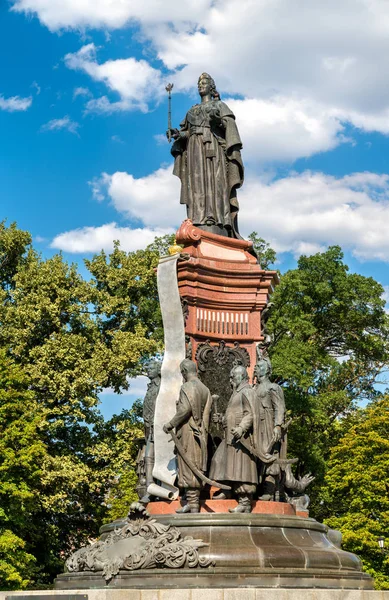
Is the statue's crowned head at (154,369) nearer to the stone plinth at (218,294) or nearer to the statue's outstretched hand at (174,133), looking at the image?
the stone plinth at (218,294)

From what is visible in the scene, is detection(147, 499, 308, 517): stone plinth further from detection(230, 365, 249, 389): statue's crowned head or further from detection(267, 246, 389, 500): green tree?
detection(267, 246, 389, 500): green tree

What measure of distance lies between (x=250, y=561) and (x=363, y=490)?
2058 cm

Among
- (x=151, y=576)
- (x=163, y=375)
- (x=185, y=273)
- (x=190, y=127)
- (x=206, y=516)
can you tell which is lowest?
(x=151, y=576)

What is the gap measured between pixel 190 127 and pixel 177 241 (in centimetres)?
223

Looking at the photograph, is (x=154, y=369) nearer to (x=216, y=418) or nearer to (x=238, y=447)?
(x=216, y=418)

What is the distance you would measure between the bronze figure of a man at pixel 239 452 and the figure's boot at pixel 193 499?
324 millimetres

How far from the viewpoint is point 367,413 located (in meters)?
33.8

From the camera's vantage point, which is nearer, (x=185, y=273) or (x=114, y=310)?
(x=185, y=273)

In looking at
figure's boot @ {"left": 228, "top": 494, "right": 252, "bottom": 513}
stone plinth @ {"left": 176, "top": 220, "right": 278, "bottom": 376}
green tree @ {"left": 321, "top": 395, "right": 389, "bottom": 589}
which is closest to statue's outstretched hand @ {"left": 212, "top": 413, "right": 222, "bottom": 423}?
stone plinth @ {"left": 176, "top": 220, "right": 278, "bottom": 376}

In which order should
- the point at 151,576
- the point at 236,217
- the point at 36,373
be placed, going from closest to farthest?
the point at 151,576 → the point at 236,217 → the point at 36,373

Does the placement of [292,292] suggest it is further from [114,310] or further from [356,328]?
[114,310]

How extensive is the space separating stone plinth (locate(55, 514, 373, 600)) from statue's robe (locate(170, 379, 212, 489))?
0.76m

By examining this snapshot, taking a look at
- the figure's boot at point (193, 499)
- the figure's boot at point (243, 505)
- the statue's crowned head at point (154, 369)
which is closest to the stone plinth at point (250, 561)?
the figure's boot at point (243, 505)

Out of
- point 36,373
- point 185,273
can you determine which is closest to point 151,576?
point 185,273
